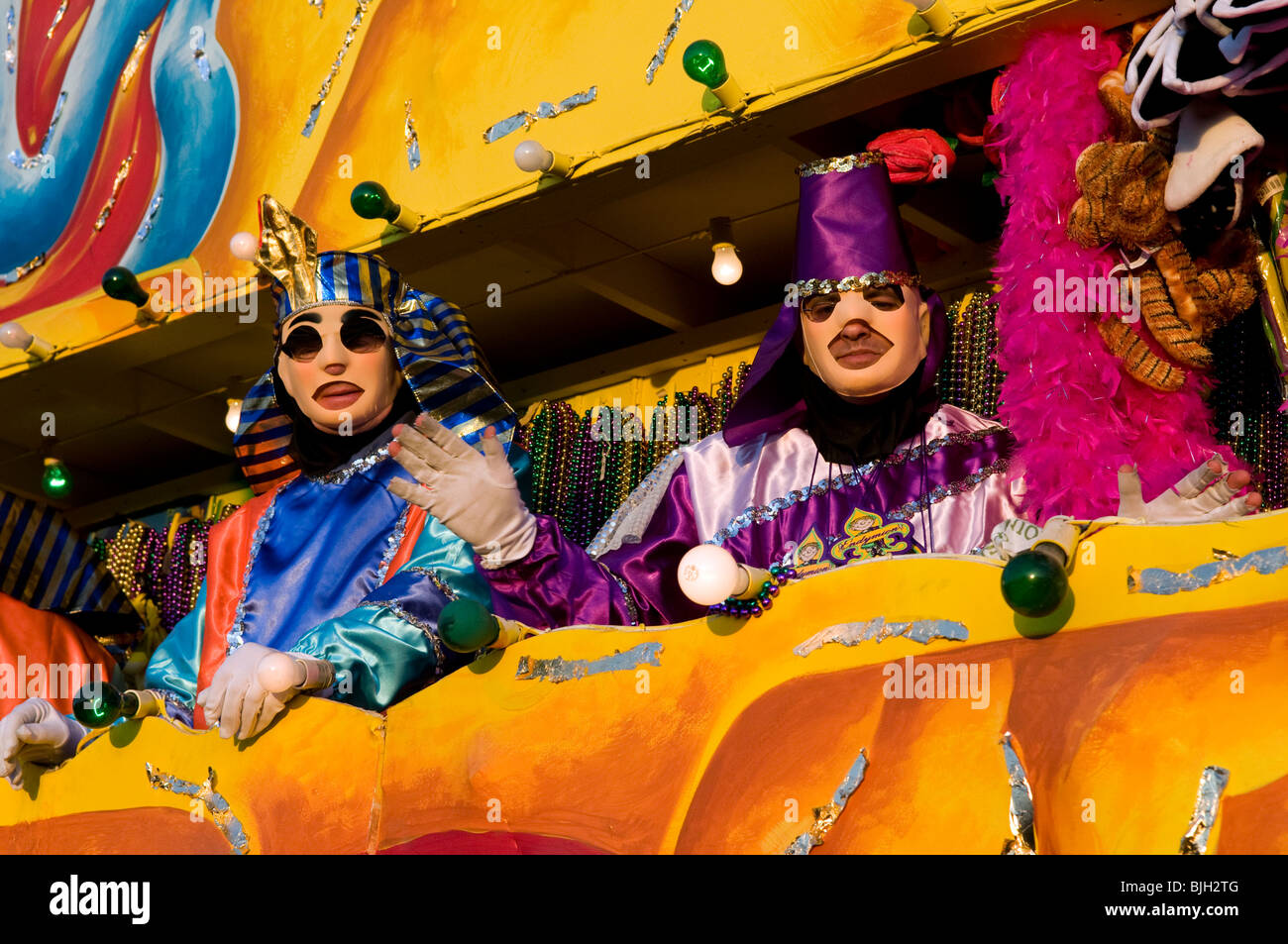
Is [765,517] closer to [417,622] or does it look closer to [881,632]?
[417,622]

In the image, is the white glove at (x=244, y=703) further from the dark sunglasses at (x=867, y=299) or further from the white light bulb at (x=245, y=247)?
the white light bulb at (x=245, y=247)

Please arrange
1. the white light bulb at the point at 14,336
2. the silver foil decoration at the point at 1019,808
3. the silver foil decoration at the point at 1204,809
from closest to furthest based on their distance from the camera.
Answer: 1. the silver foil decoration at the point at 1204,809
2. the silver foil decoration at the point at 1019,808
3. the white light bulb at the point at 14,336

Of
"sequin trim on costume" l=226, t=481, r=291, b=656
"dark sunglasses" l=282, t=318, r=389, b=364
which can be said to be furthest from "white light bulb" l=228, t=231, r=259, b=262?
"sequin trim on costume" l=226, t=481, r=291, b=656

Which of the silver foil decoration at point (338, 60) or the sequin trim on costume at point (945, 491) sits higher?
the silver foil decoration at point (338, 60)

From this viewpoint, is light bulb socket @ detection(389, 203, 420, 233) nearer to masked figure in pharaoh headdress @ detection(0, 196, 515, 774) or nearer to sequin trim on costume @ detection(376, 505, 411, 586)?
masked figure in pharaoh headdress @ detection(0, 196, 515, 774)

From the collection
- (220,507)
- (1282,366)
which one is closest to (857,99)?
(1282,366)

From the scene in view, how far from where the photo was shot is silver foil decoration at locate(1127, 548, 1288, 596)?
1817 mm

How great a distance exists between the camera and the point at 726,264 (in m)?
3.42

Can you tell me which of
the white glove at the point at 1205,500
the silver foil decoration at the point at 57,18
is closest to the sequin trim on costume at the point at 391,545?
the white glove at the point at 1205,500

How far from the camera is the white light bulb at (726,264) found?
3.40m

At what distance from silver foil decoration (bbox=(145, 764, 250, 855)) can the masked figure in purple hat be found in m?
0.52

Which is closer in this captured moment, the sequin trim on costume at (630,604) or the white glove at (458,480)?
the white glove at (458,480)

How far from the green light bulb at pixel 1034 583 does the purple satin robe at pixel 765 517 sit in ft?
2.73

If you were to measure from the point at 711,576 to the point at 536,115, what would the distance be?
60.3 inches
